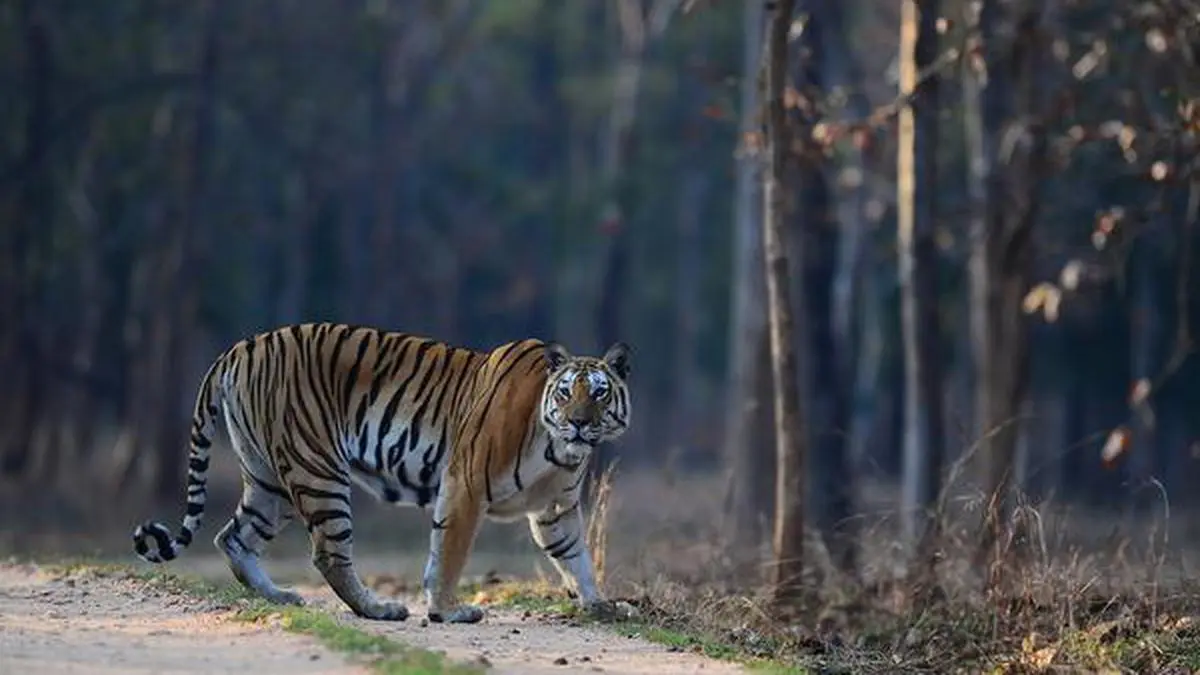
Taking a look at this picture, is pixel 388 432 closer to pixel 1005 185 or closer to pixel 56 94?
pixel 1005 185

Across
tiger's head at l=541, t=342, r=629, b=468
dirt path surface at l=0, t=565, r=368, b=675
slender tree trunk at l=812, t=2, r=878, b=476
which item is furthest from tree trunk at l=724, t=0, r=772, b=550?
dirt path surface at l=0, t=565, r=368, b=675

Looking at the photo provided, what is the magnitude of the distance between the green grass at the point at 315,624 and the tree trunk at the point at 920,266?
22.7 feet

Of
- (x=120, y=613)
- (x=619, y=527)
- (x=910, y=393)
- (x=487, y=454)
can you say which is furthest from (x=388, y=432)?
(x=619, y=527)

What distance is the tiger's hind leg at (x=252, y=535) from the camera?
14844 millimetres

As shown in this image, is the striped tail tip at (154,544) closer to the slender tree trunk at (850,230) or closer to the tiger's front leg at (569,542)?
the tiger's front leg at (569,542)

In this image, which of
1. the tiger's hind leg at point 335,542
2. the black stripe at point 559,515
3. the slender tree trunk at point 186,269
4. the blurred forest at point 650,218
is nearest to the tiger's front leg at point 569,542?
the black stripe at point 559,515

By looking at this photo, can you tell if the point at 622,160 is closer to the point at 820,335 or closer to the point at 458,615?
the point at 820,335

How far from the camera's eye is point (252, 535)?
14891 millimetres

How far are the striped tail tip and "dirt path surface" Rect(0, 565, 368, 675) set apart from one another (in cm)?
25

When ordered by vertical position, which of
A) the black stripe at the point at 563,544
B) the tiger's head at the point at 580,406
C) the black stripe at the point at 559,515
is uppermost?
the tiger's head at the point at 580,406

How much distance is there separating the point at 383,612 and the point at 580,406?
1.60 metres

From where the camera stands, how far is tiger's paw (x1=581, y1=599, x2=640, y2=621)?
1439 cm

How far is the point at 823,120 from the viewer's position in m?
22.4

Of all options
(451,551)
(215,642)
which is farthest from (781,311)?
(215,642)
